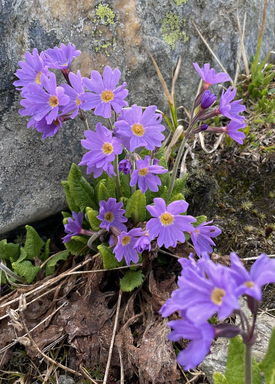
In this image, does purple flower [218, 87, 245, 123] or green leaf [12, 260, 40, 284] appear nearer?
purple flower [218, 87, 245, 123]

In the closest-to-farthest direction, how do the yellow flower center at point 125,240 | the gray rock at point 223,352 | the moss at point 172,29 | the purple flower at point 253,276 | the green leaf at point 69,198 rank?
the purple flower at point 253,276
the gray rock at point 223,352
the yellow flower center at point 125,240
the green leaf at point 69,198
the moss at point 172,29

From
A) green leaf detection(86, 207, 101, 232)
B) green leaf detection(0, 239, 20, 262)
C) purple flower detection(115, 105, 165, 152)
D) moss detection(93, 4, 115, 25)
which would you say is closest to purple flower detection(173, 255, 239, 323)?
purple flower detection(115, 105, 165, 152)

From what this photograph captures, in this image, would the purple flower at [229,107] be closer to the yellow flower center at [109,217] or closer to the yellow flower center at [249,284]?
the yellow flower center at [109,217]

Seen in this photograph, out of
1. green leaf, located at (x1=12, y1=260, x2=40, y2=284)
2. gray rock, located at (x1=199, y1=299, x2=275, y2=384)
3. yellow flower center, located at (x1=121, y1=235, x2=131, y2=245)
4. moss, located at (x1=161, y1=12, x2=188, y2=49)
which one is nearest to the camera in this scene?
gray rock, located at (x1=199, y1=299, x2=275, y2=384)

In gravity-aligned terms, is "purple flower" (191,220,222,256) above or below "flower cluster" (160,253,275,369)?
below

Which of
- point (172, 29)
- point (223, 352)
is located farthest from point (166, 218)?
point (172, 29)

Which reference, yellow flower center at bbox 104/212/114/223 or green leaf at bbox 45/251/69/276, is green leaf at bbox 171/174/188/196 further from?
green leaf at bbox 45/251/69/276

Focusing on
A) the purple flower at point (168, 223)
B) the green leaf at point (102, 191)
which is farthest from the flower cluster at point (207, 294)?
the green leaf at point (102, 191)
